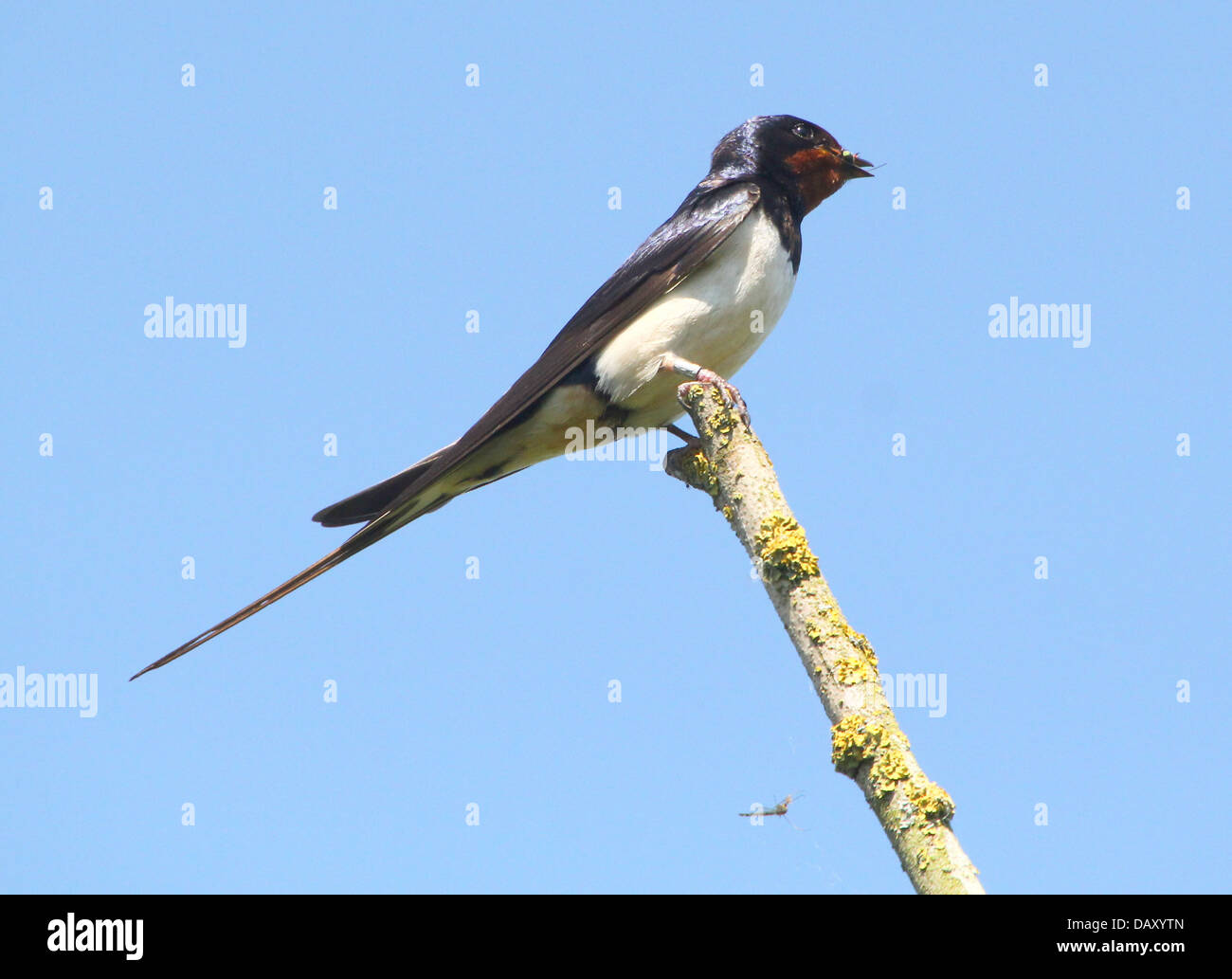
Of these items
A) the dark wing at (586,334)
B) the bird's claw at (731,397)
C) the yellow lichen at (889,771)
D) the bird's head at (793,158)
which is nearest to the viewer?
the yellow lichen at (889,771)

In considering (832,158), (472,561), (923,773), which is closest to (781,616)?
(923,773)

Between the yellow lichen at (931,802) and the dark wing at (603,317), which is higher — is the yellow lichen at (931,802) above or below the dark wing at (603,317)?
below

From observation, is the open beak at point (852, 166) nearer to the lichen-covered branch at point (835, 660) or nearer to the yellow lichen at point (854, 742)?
the lichen-covered branch at point (835, 660)

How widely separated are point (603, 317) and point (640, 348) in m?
0.33

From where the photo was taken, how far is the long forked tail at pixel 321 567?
443 centimetres

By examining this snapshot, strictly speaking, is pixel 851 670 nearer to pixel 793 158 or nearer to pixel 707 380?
pixel 707 380

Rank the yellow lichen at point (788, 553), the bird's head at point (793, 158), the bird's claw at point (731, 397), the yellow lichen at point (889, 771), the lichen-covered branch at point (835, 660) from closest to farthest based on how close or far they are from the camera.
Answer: the lichen-covered branch at point (835, 660) < the yellow lichen at point (889, 771) < the yellow lichen at point (788, 553) < the bird's claw at point (731, 397) < the bird's head at point (793, 158)

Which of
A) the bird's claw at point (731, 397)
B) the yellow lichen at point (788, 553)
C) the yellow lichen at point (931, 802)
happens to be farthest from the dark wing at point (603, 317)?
the yellow lichen at point (931, 802)

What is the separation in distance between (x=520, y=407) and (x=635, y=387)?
53 centimetres

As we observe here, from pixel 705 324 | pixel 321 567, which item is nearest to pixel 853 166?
pixel 705 324

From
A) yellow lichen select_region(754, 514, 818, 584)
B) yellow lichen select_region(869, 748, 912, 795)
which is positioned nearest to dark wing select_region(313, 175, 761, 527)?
yellow lichen select_region(754, 514, 818, 584)

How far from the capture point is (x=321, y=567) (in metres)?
5.12
